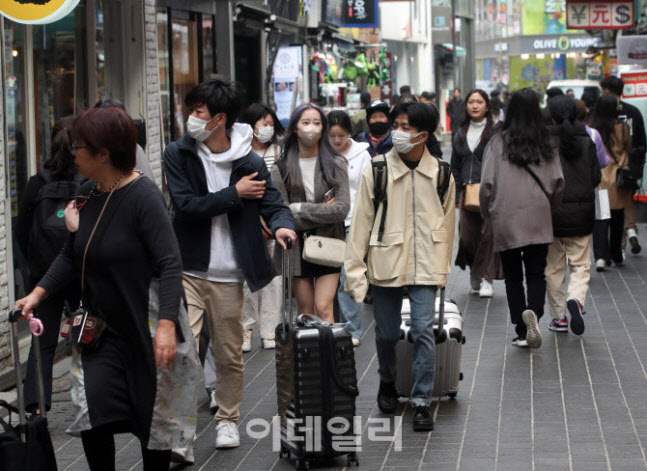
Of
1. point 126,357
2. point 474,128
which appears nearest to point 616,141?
point 474,128

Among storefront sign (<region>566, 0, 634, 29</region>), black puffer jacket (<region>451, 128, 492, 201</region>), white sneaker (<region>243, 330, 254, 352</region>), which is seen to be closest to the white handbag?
white sneaker (<region>243, 330, 254, 352</region>)

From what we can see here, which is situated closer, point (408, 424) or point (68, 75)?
point (408, 424)

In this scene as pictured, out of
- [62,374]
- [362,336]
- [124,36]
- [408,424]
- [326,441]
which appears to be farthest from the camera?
→ [124,36]

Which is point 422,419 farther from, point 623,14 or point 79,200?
point 623,14

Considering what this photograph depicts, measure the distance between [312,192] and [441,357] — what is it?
63.5 inches

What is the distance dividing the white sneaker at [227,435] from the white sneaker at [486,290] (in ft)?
17.9

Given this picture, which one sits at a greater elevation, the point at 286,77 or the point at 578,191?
the point at 286,77

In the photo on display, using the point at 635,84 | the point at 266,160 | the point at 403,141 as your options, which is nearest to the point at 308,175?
the point at 266,160

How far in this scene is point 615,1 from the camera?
2416cm

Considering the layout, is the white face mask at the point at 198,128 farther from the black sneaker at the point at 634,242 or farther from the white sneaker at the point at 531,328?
the black sneaker at the point at 634,242

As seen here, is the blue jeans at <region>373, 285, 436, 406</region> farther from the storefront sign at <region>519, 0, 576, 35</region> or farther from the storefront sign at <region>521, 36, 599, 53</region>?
the storefront sign at <region>519, 0, 576, 35</region>

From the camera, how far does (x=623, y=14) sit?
953 inches

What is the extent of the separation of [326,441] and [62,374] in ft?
11.3

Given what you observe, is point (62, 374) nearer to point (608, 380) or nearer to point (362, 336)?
point (362, 336)
